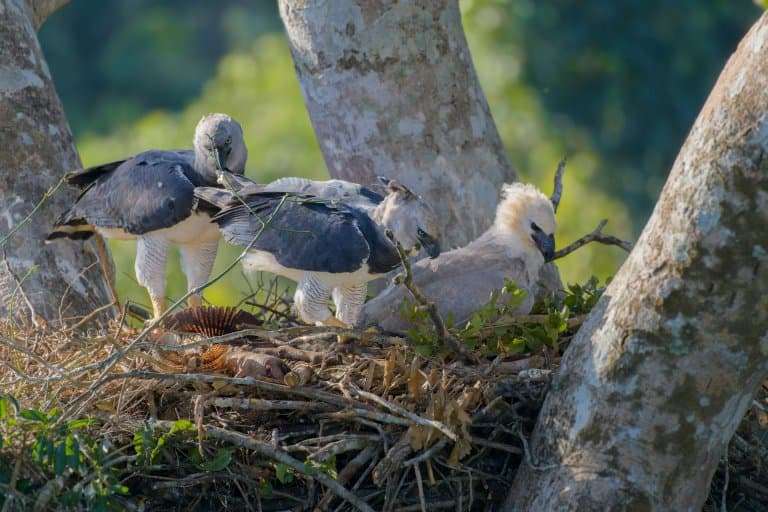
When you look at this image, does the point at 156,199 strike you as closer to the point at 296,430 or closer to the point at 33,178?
the point at 33,178

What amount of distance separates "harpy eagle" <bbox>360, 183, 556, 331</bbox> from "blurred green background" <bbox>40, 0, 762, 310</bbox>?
5.21 metres

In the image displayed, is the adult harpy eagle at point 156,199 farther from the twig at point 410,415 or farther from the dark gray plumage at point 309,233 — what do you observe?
the twig at point 410,415

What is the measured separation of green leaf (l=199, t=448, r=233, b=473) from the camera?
533 centimetres

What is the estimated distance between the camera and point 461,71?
7434 mm

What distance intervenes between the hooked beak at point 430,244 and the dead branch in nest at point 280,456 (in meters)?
1.29

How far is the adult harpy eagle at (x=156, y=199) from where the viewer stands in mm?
6938

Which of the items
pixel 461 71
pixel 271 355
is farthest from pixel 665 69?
pixel 271 355

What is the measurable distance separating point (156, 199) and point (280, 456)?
203cm

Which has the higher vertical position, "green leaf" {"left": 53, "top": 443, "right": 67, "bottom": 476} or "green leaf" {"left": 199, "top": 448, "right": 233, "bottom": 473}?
"green leaf" {"left": 53, "top": 443, "right": 67, "bottom": 476}

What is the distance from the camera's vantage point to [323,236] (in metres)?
6.39

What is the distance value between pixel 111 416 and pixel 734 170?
2536 mm

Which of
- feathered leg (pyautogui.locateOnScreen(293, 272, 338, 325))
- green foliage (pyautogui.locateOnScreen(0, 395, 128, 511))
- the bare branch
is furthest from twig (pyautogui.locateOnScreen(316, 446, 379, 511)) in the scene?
the bare branch

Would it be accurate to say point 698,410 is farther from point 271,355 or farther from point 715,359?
point 271,355

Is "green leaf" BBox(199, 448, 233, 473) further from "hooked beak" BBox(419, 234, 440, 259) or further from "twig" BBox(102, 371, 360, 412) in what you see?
"hooked beak" BBox(419, 234, 440, 259)
